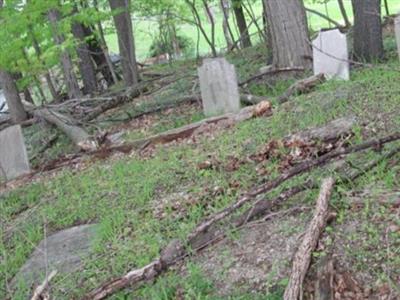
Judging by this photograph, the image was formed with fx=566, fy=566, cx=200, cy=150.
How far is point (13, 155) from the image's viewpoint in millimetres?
7531

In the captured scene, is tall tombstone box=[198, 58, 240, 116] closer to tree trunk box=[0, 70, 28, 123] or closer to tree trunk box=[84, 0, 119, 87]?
tree trunk box=[0, 70, 28, 123]

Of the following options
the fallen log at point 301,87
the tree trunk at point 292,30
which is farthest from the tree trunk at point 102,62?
the fallen log at point 301,87

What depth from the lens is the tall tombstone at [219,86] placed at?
287 inches

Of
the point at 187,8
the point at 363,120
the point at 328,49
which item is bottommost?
the point at 363,120

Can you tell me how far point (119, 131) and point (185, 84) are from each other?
6.77ft

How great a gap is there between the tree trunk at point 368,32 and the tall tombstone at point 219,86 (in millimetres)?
1948

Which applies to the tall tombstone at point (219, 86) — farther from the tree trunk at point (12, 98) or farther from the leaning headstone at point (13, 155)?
the tree trunk at point (12, 98)

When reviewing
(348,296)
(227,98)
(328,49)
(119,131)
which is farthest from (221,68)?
(348,296)

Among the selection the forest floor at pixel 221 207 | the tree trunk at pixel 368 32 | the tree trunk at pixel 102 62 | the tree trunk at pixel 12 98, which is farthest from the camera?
the tree trunk at pixel 102 62

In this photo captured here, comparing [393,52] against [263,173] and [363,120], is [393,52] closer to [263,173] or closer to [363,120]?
[363,120]

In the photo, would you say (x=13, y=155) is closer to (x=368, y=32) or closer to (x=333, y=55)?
(x=333, y=55)

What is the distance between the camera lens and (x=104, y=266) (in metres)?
3.94

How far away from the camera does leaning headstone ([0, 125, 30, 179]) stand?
24.5 ft

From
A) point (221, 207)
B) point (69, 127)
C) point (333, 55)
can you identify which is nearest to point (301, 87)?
point (333, 55)
